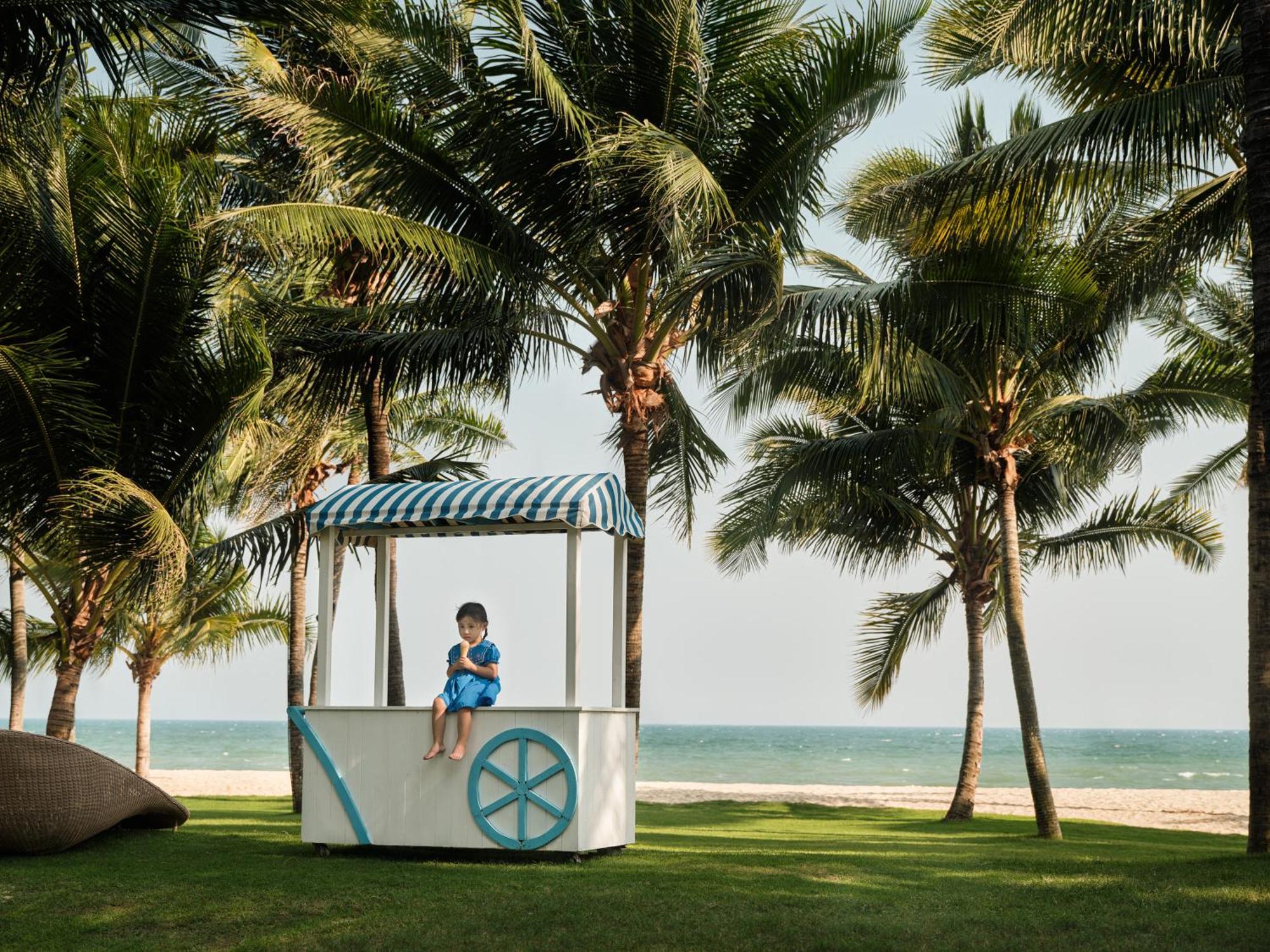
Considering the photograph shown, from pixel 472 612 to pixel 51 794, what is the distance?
3.29 metres

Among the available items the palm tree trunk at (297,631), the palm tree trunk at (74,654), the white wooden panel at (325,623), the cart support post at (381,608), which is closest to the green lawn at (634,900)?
the white wooden panel at (325,623)

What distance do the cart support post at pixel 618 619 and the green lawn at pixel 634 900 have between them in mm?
1294

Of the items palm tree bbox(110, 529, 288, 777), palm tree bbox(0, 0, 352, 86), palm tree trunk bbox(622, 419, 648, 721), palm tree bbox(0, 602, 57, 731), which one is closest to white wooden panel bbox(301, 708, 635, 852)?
palm tree bbox(0, 602, 57, 731)

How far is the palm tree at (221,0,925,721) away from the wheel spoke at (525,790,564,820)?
447 centimetres

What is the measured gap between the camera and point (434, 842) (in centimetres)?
919

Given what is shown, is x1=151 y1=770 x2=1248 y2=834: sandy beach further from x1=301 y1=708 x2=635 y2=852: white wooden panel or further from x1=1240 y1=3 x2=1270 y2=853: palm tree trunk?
x1=301 y1=708 x2=635 y2=852: white wooden panel

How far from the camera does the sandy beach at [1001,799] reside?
23641 millimetres

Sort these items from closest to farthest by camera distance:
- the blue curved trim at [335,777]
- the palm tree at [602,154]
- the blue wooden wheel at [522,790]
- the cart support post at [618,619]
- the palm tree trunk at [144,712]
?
the blue wooden wheel at [522,790] < the blue curved trim at [335,777] < the cart support post at [618,619] < the palm tree at [602,154] < the palm tree trunk at [144,712]

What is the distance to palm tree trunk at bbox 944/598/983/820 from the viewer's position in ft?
58.0

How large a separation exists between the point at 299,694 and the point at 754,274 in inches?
354

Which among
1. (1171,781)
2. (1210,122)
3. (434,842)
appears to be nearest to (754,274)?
(1210,122)

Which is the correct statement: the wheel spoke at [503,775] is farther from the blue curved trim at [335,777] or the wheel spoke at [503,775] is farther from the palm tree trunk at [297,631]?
the palm tree trunk at [297,631]

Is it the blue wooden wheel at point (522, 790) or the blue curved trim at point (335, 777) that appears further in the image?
the blue curved trim at point (335, 777)

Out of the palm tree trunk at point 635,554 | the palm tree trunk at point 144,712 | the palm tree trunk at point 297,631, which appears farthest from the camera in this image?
the palm tree trunk at point 144,712
